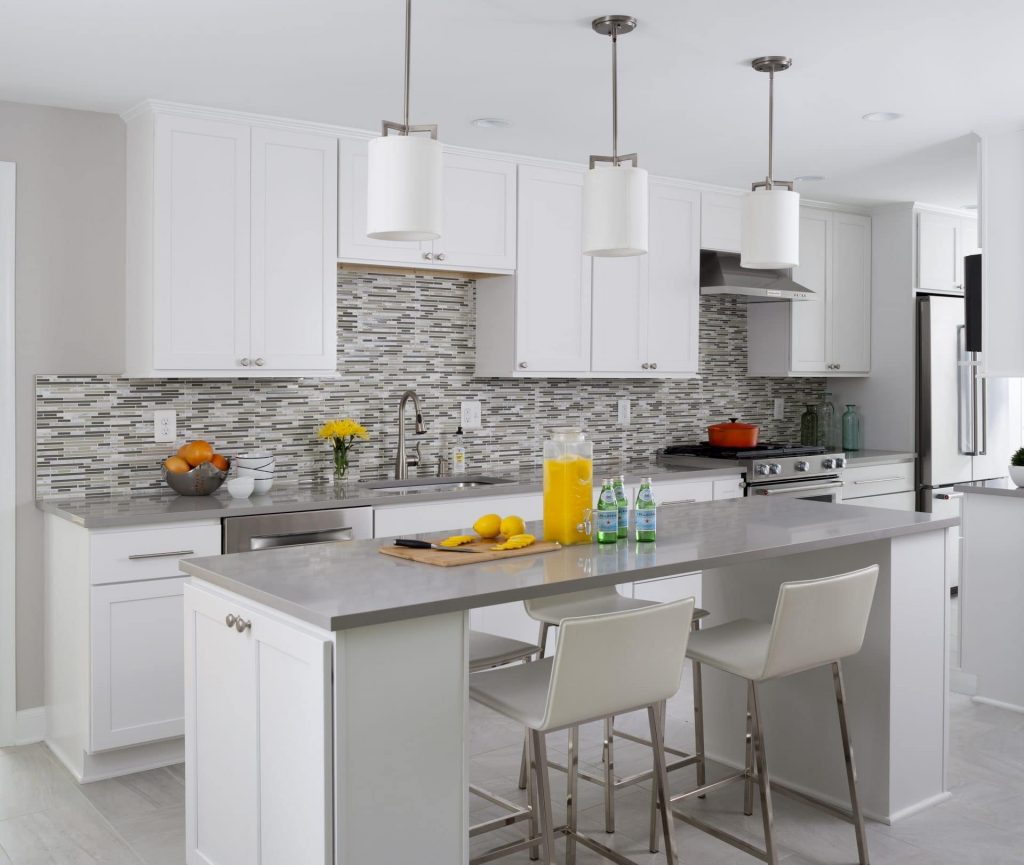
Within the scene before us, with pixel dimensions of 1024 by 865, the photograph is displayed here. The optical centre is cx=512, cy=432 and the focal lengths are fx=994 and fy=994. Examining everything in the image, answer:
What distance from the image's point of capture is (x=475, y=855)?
9.32ft

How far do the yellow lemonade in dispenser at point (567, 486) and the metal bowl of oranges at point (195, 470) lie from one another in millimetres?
1732

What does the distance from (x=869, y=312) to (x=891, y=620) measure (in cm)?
371

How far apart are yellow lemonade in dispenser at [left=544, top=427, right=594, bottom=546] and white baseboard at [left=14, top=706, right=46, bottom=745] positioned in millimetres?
2413

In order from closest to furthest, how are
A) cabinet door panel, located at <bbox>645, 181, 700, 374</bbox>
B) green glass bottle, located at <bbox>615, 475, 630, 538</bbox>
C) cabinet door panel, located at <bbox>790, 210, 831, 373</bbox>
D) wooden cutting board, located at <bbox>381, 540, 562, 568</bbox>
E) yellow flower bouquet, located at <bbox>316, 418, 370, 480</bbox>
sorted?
1. wooden cutting board, located at <bbox>381, 540, 562, 568</bbox>
2. green glass bottle, located at <bbox>615, 475, 630, 538</bbox>
3. yellow flower bouquet, located at <bbox>316, 418, 370, 480</bbox>
4. cabinet door panel, located at <bbox>645, 181, 700, 374</bbox>
5. cabinet door panel, located at <bbox>790, 210, 831, 373</bbox>

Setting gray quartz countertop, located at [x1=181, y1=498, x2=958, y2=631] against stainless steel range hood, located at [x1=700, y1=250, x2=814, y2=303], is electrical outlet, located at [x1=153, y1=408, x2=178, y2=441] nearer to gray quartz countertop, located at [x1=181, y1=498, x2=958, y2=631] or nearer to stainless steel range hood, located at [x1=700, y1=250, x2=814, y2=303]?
gray quartz countertop, located at [x1=181, y1=498, x2=958, y2=631]

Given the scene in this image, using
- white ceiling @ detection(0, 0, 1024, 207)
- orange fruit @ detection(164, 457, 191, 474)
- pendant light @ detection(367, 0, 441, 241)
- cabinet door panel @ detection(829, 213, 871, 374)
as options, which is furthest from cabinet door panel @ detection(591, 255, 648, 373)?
pendant light @ detection(367, 0, 441, 241)

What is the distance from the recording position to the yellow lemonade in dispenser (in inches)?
105

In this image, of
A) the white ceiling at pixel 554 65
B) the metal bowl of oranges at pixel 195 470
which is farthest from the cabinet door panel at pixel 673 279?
the metal bowl of oranges at pixel 195 470

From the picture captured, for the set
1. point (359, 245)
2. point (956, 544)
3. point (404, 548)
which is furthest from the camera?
point (956, 544)

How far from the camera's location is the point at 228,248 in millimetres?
3980

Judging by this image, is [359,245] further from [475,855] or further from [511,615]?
[475,855]

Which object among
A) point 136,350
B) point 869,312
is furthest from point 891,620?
point 869,312

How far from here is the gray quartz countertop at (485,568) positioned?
2035mm

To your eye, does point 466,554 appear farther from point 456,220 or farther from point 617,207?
point 456,220
